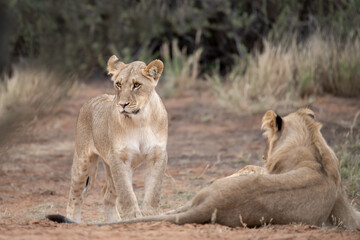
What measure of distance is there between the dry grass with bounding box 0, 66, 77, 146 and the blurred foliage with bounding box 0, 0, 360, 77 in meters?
1.64

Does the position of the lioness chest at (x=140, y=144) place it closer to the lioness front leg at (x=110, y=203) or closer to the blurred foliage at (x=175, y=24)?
the lioness front leg at (x=110, y=203)

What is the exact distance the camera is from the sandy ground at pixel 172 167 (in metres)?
4.31

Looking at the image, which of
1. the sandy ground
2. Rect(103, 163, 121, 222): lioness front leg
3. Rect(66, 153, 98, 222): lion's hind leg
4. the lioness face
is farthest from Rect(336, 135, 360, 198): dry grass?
Rect(66, 153, 98, 222): lion's hind leg

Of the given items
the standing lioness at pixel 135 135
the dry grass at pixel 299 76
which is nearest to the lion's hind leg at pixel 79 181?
the standing lioness at pixel 135 135

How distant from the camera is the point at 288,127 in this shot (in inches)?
211

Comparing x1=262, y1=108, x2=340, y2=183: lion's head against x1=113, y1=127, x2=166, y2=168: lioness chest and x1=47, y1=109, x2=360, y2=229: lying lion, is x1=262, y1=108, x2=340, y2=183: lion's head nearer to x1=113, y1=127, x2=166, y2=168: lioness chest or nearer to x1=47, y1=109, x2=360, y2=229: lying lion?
x1=47, y1=109, x2=360, y2=229: lying lion

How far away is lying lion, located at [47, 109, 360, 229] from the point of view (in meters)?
4.53

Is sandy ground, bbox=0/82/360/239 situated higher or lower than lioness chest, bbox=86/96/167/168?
lower

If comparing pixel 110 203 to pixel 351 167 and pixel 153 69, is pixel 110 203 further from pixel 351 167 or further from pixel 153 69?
pixel 351 167

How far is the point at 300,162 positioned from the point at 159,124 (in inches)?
51.1

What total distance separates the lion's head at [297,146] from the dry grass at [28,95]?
201 centimetres

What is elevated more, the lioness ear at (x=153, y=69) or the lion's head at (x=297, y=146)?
the lioness ear at (x=153, y=69)

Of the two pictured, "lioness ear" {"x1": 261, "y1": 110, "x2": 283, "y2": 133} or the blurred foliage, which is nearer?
"lioness ear" {"x1": 261, "y1": 110, "x2": 283, "y2": 133}

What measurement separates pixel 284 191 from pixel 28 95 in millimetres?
7522
